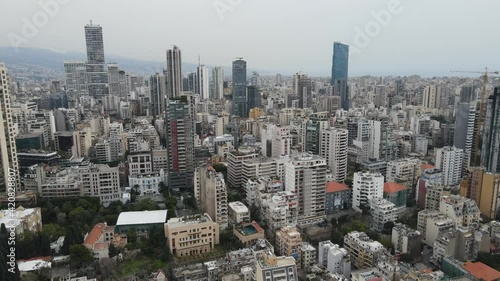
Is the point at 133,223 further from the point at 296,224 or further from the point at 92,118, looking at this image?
the point at 92,118

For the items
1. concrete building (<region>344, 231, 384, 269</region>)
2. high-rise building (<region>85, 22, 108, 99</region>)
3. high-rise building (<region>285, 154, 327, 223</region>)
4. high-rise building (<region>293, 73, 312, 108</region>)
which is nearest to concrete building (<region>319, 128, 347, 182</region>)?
high-rise building (<region>285, 154, 327, 223</region>)

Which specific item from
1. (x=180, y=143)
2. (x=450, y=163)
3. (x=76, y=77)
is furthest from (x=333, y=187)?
(x=76, y=77)

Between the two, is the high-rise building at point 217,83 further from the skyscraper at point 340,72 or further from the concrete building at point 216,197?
the concrete building at point 216,197

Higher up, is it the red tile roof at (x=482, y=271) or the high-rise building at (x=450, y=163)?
the high-rise building at (x=450, y=163)

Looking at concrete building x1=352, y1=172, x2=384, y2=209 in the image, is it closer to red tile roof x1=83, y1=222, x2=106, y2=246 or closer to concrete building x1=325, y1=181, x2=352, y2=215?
concrete building x1=325, y1=181, x2=352, y2=215

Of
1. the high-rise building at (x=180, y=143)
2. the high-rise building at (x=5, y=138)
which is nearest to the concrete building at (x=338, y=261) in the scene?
the high-rise building at (x=180, y=143)

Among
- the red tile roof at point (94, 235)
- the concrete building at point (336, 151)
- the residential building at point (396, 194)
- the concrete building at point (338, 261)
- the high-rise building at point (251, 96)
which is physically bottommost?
the concrete building at point (338, 261)
